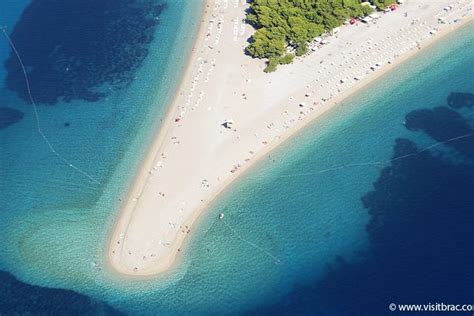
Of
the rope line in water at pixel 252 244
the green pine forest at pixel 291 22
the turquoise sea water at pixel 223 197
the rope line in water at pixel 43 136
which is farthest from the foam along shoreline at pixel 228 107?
the rope line in water at pixel 43 136

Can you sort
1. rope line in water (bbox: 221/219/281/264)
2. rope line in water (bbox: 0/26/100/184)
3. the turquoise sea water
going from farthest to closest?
rope line in water (bbox: 0/26/100/184) → rope line in water (bbox: 221/219/281/264) → the turquoise sea water

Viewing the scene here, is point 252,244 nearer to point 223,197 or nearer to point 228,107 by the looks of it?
point 223,197

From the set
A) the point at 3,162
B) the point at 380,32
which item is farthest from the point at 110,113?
the point at 380,32

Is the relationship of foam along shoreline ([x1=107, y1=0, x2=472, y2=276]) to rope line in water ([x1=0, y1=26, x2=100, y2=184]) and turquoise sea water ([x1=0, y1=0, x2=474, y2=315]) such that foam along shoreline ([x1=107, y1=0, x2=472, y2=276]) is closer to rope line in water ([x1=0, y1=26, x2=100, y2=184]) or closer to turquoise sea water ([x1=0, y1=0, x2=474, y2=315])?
turquoise sea water ([x1=0, y1=0, x2=474, y2=315])

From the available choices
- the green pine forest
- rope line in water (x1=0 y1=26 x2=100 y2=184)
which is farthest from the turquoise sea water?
the green pine forest

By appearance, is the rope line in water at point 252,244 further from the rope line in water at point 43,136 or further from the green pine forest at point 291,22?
the green pine forest at point 291,22

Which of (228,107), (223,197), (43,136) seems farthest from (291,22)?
(43,136)
